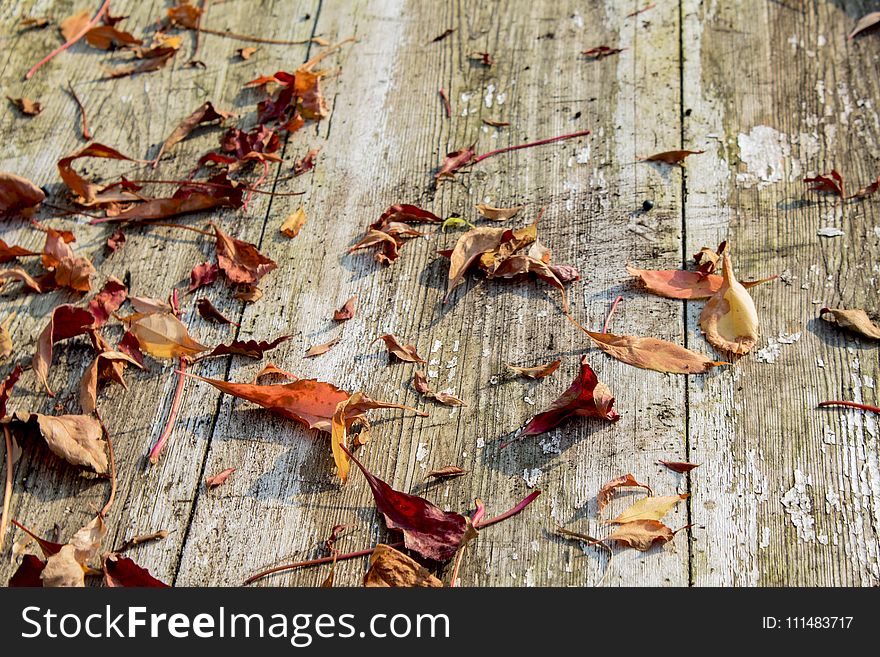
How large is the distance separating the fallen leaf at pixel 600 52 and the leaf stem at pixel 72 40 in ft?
4.40

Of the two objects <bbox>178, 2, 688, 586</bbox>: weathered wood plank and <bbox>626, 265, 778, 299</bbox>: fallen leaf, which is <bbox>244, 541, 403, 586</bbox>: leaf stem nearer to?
<bbox>178, 2, 688, 586</bbox>: weathered wood plank

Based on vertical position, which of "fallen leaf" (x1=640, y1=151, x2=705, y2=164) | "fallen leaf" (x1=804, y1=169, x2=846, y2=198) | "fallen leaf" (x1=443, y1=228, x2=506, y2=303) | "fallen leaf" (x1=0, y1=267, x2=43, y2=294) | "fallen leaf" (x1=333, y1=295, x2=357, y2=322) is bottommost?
"fallen leaf" (x1=804, y1=169, x2=846, y2=198)

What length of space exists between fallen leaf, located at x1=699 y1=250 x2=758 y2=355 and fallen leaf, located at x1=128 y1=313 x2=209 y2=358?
0.94 meters

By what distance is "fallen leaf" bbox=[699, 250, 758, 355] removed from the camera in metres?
1.63

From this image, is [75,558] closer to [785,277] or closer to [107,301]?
[107,301]

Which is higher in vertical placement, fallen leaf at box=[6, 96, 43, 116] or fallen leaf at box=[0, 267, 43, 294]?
fallen leaf at box=[6, 96, 43, 116]

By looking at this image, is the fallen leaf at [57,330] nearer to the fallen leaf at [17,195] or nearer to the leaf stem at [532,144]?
the fallen leaf at [17,195]

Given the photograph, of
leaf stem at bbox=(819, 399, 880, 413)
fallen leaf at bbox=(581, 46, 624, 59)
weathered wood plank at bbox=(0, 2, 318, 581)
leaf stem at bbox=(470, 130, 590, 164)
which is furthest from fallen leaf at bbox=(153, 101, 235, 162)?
leaf stem at bbox=(819, 399, 880, 413)

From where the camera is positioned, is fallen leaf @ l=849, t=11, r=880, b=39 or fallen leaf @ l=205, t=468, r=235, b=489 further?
fallen leaf @ l=849, t=11, r=880, b=39

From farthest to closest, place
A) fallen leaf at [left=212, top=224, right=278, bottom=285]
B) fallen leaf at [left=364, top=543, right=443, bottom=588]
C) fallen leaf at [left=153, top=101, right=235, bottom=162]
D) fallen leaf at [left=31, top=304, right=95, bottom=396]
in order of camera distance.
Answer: fallen leaf at [left=153, top=101, right=235, bottom=162] < fallen leaf at [left=212, top=224, right=278, bottom=285] < fallen leaf at [left=31, top=304, right=95, bottom=396] < fallen leaf at [left=364, top=543, right=443, bottom=588]

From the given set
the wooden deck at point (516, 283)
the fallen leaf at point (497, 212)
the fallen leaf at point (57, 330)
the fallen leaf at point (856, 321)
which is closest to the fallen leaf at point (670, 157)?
the wooden deck at point (516, 283)

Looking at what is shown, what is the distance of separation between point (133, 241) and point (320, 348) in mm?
545

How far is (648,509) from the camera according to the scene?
1.42 meters

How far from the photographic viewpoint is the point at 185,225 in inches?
77.5
